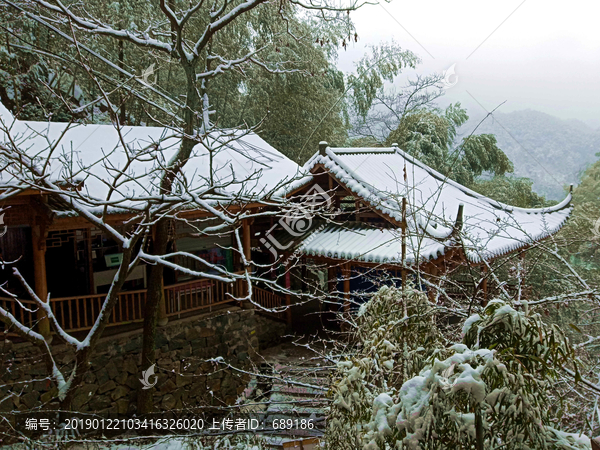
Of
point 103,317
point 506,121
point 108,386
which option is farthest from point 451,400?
point 506,121

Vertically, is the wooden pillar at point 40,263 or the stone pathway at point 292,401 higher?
the wooden pillar at point 40,263

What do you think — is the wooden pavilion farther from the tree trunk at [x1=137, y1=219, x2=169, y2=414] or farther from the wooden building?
the tree trunk at [x1=137, y1=219, x2=169, y2=414]

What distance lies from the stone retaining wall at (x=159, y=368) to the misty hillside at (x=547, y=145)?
40.5 feet

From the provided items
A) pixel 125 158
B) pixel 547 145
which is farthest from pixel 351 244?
pixel 547 145

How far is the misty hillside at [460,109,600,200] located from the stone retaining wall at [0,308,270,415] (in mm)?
12346

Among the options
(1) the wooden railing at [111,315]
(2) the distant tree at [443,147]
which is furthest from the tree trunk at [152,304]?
(2) the distant tree at [443,147]

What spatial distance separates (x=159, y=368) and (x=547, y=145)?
776 inches

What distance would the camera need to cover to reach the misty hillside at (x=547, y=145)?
17.2 meters

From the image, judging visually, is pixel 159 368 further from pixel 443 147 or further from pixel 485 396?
pixel 443 147

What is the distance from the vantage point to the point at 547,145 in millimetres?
20328

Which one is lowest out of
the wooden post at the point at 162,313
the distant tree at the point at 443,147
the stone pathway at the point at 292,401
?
the stone pathway at the point at 292,401

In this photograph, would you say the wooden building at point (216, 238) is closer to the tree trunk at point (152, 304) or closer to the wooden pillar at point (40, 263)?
the wooden pillar at point (40, 263)

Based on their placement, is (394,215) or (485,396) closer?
(485,396)
